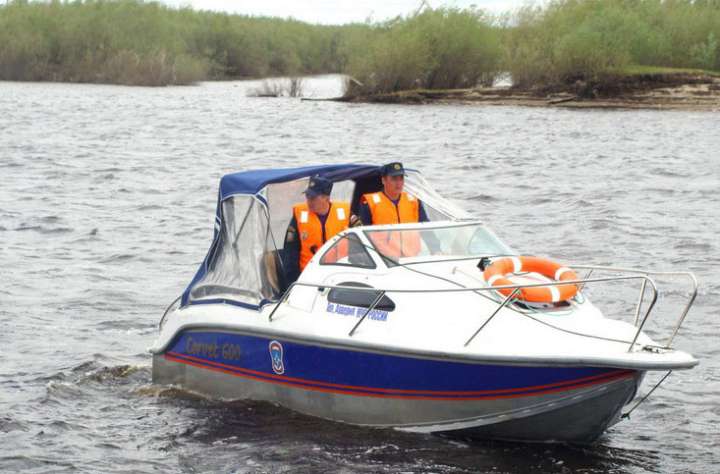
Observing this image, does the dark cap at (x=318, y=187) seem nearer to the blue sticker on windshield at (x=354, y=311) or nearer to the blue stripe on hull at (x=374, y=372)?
the blue sticker on windshield at (x=354, y=311)

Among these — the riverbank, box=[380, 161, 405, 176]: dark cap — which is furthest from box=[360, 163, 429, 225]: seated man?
the riverbank

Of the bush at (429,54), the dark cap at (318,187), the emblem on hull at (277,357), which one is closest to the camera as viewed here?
the emblem on hull at (277,357)

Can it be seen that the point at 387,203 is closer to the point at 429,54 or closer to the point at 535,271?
the point at 535,271

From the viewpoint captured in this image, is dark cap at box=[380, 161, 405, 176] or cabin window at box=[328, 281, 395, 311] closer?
cabin window at box=[328, 281, 395, 311]

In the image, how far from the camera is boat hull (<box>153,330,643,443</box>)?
27.8 ft

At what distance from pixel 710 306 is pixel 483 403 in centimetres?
635

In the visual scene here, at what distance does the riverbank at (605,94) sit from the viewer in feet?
158

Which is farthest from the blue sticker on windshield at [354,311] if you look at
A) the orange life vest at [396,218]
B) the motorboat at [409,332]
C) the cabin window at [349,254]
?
the orange life vest at [396,218]

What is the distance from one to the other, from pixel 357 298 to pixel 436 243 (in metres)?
0.99

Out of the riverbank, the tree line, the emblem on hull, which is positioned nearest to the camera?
the emblem on hull

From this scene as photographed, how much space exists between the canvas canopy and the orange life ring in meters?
1.34

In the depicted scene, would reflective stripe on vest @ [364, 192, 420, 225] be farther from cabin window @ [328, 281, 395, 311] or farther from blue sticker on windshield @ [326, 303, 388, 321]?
blue sticker on windshield @ [326, 303, 388, 321]

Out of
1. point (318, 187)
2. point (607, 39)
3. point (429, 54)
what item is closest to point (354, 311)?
point (318, 187)

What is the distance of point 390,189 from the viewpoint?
10375 millimetres
